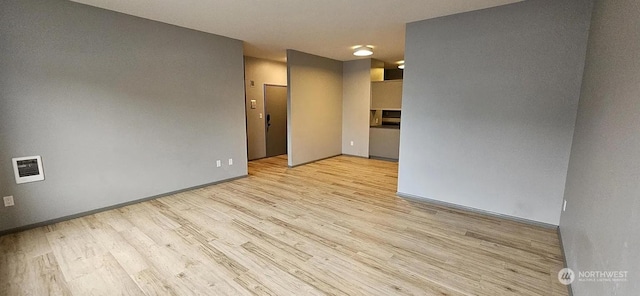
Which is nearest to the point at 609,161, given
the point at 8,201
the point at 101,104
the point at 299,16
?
the point at 299,16

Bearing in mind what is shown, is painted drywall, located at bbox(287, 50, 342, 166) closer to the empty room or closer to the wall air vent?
the empty room

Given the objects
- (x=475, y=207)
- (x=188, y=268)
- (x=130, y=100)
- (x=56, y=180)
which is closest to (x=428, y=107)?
(x=475, y=207)

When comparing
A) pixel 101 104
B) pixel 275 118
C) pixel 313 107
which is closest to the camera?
pixel 101 104

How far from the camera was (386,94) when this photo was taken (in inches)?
261

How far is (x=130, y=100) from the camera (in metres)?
3.54

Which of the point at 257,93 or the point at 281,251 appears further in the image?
the point at 257,93

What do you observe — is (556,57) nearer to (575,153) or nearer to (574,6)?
(574,6)

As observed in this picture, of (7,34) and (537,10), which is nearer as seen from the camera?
(7,34)

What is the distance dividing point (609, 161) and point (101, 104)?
4.80 metres

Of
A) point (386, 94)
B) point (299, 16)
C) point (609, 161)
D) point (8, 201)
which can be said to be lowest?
point (8, 201)

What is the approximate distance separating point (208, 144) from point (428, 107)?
11.6ft

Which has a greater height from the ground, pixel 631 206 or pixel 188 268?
pixel 631 206

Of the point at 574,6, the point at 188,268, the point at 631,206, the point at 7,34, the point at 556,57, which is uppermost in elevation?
the point at 574,6

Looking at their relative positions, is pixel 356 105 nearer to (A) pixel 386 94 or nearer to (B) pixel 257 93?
(A) pixel 386 94
